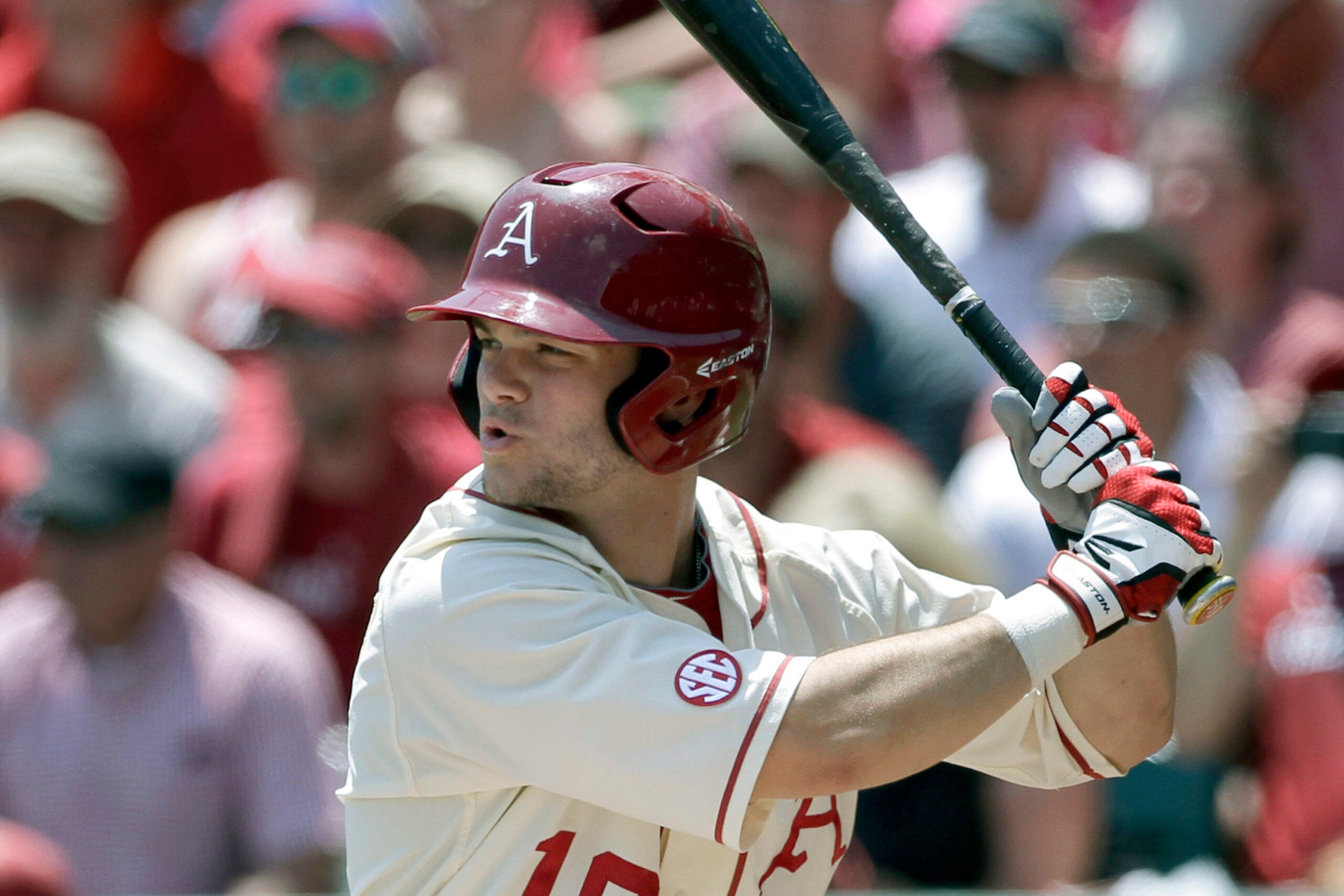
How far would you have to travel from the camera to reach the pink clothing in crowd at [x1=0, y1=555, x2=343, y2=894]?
13.8 ft

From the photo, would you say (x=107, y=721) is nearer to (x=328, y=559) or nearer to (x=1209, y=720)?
(x=328, y=559)

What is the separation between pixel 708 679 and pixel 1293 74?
377 cm

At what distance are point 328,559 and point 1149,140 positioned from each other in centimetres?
251

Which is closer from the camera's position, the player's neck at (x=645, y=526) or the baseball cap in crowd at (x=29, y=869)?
the player's neck at (x=645, y=526)

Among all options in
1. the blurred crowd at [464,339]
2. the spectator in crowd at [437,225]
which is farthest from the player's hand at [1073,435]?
the spectator in crowd at [437,225]

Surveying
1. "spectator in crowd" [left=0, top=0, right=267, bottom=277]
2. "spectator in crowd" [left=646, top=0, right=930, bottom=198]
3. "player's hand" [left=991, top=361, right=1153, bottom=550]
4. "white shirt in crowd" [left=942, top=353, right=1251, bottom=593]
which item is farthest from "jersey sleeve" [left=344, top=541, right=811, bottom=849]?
"spectator in crowd" [left=0, top=0, right=267, bottom=277]

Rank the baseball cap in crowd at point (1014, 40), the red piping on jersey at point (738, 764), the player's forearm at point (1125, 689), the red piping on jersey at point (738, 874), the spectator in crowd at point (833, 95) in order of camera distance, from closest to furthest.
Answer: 1. the red piping on jersey at point (738, 764)
2. the red piping on jersey at point (738, 874)
3. the player's forearm at point (1125, 689)
4. the baseball cap in crowd at point (1014, 40)
5. the spectator in crowd at point (833, 95)

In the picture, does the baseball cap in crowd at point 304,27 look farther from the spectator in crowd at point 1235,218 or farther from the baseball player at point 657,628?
the baseball player at point 657,628

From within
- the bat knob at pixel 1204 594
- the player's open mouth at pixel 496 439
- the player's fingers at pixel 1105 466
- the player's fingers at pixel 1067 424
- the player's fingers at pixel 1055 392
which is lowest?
the bat knob at pixel 1204 594

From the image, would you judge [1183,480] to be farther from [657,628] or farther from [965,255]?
[657,628]

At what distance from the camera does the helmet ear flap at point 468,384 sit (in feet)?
8.80

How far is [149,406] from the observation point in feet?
16.6

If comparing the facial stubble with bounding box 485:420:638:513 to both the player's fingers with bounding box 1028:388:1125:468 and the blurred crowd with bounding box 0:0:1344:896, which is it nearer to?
the player's fingers with bounding box 1028:388:1125:468

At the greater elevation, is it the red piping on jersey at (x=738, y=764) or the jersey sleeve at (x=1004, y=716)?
the red piping on jersey at (x=738, y=764)
